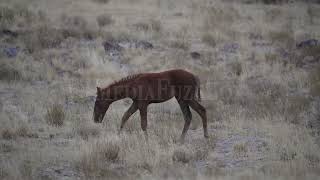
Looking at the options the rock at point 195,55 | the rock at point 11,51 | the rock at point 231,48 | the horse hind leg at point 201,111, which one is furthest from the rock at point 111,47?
the horse hind leg at point 201,111

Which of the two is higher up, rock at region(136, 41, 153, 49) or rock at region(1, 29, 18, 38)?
rock at region(1, 29, 18, 38)

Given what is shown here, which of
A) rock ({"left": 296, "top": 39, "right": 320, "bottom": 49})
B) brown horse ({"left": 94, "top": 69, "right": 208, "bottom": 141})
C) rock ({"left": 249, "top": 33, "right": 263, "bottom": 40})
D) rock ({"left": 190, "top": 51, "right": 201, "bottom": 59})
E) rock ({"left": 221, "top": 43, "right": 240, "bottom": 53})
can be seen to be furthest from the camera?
rock ({"left": 249, "top": 33, "right": 263, "bottom": 40})

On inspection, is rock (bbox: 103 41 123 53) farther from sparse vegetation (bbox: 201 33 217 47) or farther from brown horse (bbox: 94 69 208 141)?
brown horse (bbox: 94 69 208 141)

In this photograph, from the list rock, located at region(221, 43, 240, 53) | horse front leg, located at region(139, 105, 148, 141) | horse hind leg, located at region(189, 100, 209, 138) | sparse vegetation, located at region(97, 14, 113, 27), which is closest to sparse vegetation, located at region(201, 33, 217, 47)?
rock, located at region(221, 43, 240, 53)

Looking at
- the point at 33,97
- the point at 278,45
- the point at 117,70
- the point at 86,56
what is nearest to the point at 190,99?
the point at 33,97

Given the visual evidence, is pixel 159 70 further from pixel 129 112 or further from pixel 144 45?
pixel 129 112

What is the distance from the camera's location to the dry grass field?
987 centimetres

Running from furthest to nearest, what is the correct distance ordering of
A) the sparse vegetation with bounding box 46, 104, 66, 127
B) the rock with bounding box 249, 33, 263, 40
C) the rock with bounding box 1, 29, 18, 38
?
the rock with bounding box 249, 33, 263, 40, the rock with bounding box 1, 29, 18, 38, the sparse vegetation with bounding box 46, 104, 66, 127

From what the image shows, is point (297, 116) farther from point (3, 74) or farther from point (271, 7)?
point (271, 7)

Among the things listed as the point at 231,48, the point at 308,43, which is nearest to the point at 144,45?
the point at 231,48

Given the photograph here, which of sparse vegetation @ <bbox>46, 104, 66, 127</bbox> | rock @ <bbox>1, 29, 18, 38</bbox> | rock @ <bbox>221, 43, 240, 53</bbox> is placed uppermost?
rock @ <bbox>1, 29, 18, 38</bbox>

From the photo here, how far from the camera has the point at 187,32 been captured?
73.0 ft

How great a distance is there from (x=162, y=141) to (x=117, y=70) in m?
6.93

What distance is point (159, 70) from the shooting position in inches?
702
